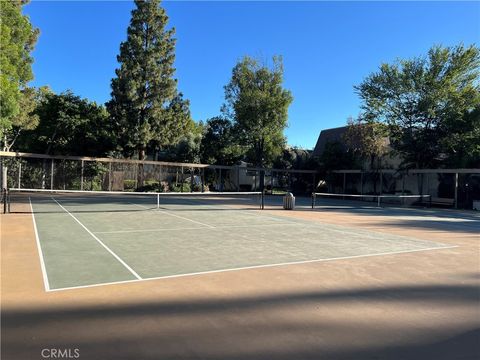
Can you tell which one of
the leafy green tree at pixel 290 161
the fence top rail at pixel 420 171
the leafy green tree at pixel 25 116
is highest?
the leafy green tree at pixel 25 116

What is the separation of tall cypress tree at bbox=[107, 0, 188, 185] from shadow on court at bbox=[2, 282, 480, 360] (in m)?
30.1

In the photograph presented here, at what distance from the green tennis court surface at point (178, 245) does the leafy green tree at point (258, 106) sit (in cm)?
2777

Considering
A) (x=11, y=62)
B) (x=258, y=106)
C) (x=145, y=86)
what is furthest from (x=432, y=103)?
(x=11, y=62)

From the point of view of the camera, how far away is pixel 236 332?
4.71 m

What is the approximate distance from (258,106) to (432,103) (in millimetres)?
16344

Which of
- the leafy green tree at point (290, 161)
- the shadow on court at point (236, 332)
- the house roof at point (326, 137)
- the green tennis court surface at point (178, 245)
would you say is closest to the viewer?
the shadow on court at point (236, 332)

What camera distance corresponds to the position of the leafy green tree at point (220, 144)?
4475cm

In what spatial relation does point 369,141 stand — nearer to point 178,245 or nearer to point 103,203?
point 103,203

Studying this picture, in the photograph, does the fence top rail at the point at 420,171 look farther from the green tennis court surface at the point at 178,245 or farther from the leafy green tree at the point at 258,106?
the green tennis court surface at the point at 178,245

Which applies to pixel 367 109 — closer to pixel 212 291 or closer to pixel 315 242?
pixel 315 242

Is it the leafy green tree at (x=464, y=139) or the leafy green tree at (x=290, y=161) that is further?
the leafy green tree at (x=290, y=161)

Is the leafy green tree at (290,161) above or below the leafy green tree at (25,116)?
below

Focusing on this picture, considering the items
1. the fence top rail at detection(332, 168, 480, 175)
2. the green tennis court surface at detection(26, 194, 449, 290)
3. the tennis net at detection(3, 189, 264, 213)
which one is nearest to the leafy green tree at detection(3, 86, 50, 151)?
the tennis net at detection(3, 189, 264, 213)

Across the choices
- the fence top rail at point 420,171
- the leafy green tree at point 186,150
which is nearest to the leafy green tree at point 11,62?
the leafy green tree at point 186,150
